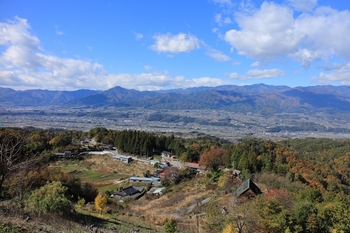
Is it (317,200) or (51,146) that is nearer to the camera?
(317,200)

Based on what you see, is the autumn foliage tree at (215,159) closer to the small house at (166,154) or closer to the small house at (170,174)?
the small house at (170,174)

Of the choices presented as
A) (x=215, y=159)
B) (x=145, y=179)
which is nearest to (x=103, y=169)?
(x=145, y=179)

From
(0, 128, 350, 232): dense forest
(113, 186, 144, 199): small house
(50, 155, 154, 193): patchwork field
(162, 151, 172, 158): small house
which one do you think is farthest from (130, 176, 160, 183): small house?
(162, 151, 172, 158): small house

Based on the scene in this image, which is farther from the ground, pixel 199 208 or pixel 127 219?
pixel 127 219

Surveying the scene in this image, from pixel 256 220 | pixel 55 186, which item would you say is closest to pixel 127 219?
pixel 55 186

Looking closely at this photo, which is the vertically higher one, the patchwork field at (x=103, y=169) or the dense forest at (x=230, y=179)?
the dense forest at (x=230, y=179)

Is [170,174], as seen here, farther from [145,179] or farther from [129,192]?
[129,192]

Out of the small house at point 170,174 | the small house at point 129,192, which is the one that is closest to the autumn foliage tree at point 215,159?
the small house at point 170,174

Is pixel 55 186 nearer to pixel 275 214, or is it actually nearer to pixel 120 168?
pixel 275 214
